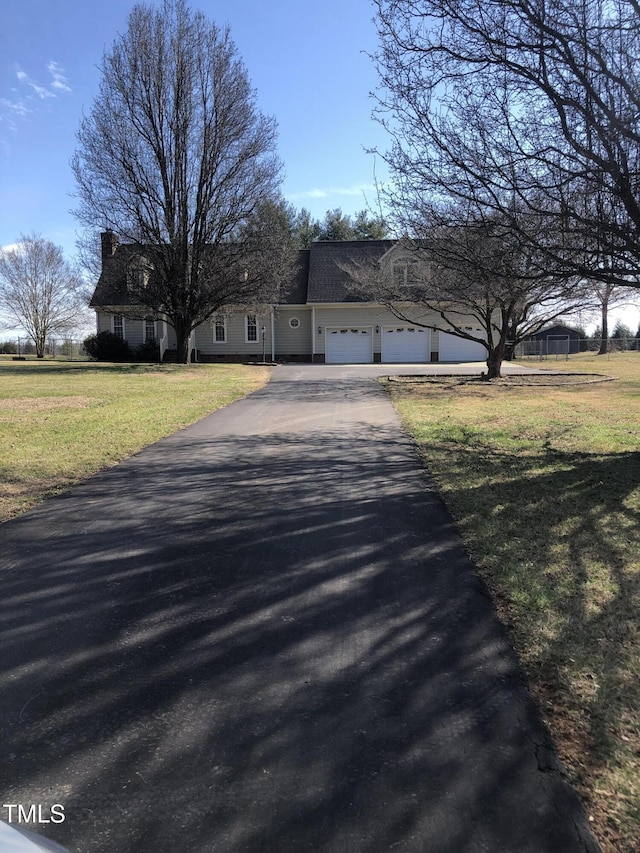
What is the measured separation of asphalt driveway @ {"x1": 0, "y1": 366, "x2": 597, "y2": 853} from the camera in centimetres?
227

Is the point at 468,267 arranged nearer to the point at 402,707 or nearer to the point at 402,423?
the point at 402,423

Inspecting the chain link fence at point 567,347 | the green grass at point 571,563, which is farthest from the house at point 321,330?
the green grass at point 571,563

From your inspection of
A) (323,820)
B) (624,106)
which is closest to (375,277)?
(624,106)

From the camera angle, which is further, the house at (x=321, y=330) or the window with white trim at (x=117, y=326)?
the window with white trim at (x=117, y=326)

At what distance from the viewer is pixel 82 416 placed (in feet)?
39.5

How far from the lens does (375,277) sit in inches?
874

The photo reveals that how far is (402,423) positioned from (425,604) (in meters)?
8.35

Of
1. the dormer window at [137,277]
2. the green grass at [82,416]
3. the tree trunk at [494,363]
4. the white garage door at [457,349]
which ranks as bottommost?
the green grass at [82,416]

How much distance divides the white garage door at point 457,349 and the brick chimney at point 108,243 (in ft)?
59.6

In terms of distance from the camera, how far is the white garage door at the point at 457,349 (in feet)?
118

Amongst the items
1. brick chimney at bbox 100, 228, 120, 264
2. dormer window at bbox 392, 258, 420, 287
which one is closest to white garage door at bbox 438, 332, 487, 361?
dormer window at bbox 392, 258, 420, 287

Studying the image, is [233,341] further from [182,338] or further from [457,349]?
[457,349]

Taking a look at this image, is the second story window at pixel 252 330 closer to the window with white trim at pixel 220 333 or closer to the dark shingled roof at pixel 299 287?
the window with white trim at pixel 220 333

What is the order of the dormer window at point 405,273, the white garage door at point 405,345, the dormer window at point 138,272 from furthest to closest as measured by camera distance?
the white garage door at point 405,345 < the dormer window at point 138,272 < the dormer window at point 405,273
